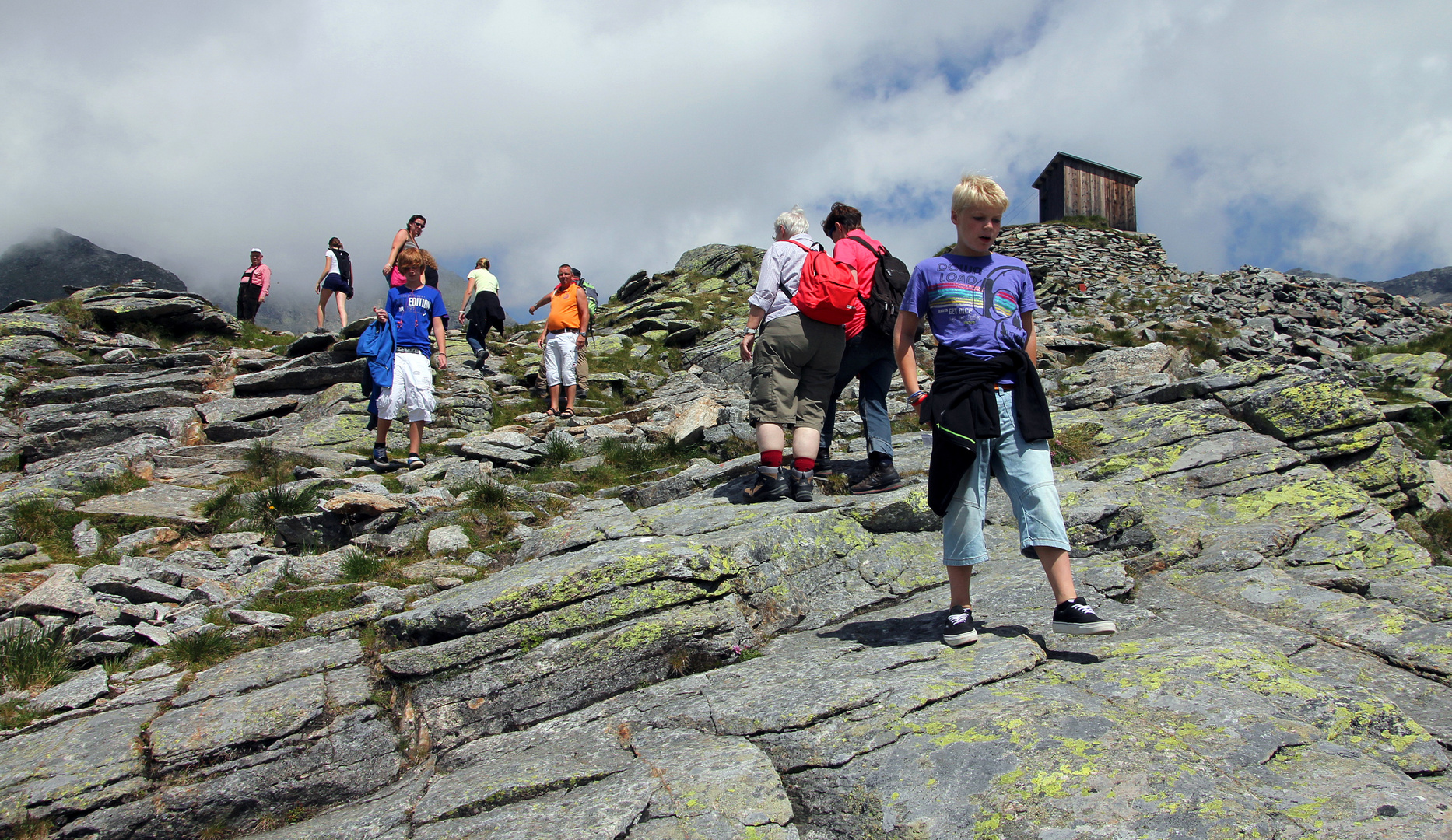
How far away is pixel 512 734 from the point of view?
4074 mm

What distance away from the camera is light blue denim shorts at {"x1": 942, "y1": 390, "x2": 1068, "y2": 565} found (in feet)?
12.5

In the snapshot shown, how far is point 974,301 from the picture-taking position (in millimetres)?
4129

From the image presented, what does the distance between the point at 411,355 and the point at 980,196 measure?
7.35 metres

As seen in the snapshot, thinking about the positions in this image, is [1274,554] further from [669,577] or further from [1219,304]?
[1219,304]

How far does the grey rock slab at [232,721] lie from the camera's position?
3.76 metres

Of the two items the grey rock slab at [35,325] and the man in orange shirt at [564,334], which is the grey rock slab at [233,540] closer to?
the man in orange shirt at [564,334]

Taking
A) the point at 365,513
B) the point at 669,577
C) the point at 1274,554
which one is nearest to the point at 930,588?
the point at 669,577

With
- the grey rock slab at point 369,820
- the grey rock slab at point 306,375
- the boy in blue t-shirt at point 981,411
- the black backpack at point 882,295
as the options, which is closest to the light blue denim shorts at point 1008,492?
the boy in blue t-shirt at point 981,411

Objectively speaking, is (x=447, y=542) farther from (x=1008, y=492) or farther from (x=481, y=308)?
(x=481, y=308)

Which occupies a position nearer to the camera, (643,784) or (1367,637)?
(643,784)

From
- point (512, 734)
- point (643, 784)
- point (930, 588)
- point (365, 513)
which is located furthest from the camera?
point (365, 513)

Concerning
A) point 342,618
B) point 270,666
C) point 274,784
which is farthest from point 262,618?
point 274,784

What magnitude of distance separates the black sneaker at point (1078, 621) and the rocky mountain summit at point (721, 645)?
187 millimetres

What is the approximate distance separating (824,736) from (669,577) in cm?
166
